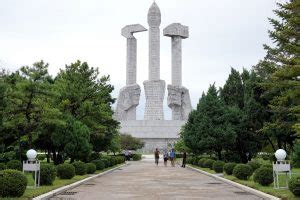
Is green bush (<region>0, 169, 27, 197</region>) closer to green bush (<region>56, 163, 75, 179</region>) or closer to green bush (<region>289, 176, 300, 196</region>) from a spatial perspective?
green bush (<region>56, 163, 75, 179</region>)

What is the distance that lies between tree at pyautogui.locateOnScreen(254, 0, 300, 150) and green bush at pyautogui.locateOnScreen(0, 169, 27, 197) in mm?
10903

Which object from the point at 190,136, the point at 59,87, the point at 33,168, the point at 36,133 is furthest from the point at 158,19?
the point at 33,168

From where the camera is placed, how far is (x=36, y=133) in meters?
22.0

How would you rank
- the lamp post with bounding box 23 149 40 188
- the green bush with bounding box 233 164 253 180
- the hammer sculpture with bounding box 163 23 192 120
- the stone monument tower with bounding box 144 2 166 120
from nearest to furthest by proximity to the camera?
the lamp post with bounding box 23 149 40 188, the green bush with bounding box 233 164 253 180, the stone monument tower with bounding box 144 2 166 120, the hammer sculpture with bounding box 163 23 192 120

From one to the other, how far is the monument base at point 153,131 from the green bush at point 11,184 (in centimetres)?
6455

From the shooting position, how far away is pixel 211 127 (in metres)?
31.0

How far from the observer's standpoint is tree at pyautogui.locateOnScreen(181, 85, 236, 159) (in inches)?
1192

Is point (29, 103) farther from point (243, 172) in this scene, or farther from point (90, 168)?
point (243, 172)

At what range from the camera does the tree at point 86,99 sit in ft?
86.0

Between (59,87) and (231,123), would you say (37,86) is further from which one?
(231,123)

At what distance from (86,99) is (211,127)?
9.43 m

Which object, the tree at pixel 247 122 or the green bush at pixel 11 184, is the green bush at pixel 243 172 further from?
the green bush at pixel 11 184

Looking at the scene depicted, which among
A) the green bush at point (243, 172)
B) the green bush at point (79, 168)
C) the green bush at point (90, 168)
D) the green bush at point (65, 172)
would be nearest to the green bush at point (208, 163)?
the green bush at point (90, 168)

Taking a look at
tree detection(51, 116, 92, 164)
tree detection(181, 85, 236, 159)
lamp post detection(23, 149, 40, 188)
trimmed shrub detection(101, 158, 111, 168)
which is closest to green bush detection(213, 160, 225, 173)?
tree detection(181, 85, 236, 159)
